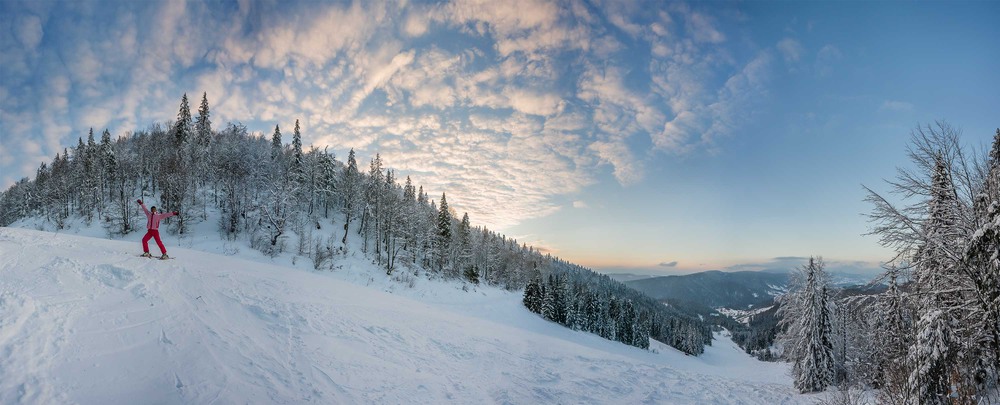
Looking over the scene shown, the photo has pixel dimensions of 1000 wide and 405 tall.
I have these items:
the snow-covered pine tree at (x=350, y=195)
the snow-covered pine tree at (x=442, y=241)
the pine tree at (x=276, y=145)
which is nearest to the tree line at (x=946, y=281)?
the snow-covered pine tree at (x=442, y=241)

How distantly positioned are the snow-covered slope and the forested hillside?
27.0 metres

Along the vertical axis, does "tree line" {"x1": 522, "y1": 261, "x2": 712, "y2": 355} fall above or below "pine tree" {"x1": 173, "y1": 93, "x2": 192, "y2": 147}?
below

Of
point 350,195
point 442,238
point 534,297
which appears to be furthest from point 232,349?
point 350,195

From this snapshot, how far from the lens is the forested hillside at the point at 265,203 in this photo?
43.7 meters

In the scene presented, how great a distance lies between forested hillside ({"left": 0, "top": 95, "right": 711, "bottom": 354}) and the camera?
143 ft

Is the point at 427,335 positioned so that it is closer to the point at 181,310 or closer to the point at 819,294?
the point at 181,310

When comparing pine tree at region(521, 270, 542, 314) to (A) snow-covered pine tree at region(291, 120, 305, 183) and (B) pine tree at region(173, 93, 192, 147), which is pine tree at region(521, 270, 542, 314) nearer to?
(A) snow-covered pine tree at region(291, 120, 305, 183)

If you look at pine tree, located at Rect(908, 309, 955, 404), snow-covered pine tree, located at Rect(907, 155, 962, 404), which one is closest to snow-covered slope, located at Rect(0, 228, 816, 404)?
pine tree, located at Rect(908, 309, 955, 404)

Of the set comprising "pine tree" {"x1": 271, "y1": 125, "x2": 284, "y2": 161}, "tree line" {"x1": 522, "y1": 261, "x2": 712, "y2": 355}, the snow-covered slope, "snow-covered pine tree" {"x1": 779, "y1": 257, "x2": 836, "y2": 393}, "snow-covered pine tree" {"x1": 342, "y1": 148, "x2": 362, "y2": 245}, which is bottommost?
"tree line" {"x1": 522, "y1": 261, "x2": 712, "y2": 355}

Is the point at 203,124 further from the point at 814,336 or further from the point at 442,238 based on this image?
the point at 814,336

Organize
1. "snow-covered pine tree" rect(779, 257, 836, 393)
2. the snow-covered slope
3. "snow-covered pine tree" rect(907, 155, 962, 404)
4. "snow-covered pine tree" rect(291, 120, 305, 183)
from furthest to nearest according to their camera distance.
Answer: "snow-covered pine tree" rect(291, 120, 305, 183)
"snow-covered pine tree" rect(779, 257, 836, 393)
"snow-covered pine tree" rect(907, 155, 962, 404)
the snow-covered slope

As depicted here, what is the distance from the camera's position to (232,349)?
733 centimetres

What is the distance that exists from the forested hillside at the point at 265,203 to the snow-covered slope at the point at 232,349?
26983 millimetres

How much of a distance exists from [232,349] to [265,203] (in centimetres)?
4444
